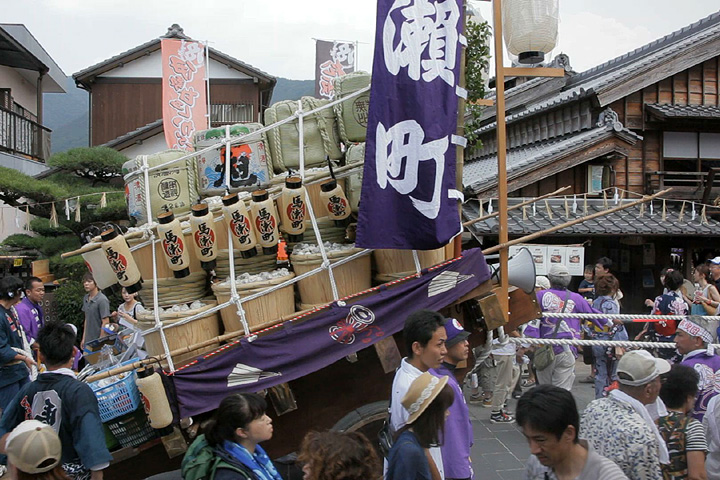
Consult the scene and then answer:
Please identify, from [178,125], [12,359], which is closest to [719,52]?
[178,125]

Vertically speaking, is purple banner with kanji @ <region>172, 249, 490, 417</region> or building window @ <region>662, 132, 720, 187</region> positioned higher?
building window @ <region>662, 132, 720, 187</region>

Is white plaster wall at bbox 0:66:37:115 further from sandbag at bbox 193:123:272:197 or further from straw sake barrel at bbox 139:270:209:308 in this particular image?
straw sake barrel at bbox 139:270:209:308

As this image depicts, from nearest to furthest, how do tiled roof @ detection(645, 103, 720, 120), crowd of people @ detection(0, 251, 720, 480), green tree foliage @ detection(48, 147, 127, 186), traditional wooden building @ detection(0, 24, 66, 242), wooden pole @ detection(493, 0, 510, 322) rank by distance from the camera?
crowd of people @ detection(0, 251, 720, 480)
wooden pole @ detection(493, 0, 510, 322)
tiled roof @ detection(645, 103, 720, 120)
green tree foliage @ detection(48, 147, 127, 186)
traditional wooden building @ detection(0, 24, 66, 242)

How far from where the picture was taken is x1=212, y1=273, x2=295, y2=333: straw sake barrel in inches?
193

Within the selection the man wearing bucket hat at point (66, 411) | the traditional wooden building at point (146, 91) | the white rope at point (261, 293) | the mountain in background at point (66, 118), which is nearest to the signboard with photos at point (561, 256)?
the white rope at point (261, 293)

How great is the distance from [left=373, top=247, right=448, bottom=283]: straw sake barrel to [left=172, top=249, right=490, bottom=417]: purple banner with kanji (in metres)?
0.23

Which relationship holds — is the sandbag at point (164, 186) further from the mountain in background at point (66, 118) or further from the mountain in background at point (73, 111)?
the mountain in background at point (66, 118)

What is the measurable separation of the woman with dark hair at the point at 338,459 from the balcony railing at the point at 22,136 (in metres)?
16.6

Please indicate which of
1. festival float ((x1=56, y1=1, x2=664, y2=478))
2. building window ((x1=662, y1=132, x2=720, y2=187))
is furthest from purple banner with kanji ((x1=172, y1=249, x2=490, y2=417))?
building window ((x1=662, y1=132, x2=720, y2=187))

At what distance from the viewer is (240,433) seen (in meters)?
3.24

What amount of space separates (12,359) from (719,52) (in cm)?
1556

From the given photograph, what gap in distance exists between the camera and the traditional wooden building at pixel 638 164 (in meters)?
12.5

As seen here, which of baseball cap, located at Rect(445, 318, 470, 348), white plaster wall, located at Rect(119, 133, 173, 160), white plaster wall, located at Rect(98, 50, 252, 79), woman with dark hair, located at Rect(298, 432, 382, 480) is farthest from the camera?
white plaster wall, located at Rect(98, 50, 252, 79)

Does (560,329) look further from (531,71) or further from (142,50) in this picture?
(142,50)
